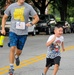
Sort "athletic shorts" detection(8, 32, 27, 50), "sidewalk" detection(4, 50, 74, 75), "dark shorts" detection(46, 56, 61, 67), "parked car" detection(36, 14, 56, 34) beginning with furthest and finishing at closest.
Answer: "parked car" detection(36, 14, 56, 34) < "sidewalk" detection(4, 50, 74, 75) < "athletic shorts" detection(8, 32, 27, 50) < "dark shorts" detection(46, 56, 61, 67)

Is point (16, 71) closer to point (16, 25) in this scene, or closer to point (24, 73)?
point (24, 73)

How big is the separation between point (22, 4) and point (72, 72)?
7.30 ft

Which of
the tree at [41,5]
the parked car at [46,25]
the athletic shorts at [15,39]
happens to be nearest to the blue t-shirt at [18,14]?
the athletic shorts at [15,39]

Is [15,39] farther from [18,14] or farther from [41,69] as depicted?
[41,69]

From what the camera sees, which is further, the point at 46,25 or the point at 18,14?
the point at 46,25

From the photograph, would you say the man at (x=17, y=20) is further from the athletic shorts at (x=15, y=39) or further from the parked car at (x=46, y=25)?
the parked car at (x=46, y=25)

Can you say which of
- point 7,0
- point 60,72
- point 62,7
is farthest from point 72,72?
point 62,7

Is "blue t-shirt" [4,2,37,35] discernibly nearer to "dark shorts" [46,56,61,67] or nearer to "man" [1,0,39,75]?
"man" [1,0,39,75]

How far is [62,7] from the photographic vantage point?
42938 mm

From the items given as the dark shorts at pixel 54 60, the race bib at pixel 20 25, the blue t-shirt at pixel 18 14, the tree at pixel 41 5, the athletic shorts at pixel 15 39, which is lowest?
the tree at pixel 41 5

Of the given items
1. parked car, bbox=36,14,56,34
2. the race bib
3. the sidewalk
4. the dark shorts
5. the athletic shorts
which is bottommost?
parked car, bbox=36,14,56,34

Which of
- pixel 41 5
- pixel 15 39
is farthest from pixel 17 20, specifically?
pixel 41 5

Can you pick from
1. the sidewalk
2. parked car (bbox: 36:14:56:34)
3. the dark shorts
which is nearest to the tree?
parked car (bbox: 36:14:56:34)

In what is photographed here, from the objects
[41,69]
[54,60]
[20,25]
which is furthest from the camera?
[41,69]
